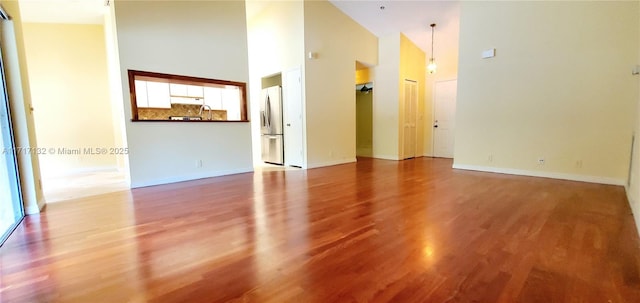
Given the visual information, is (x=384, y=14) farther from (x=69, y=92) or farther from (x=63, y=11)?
(x=69, y=92)

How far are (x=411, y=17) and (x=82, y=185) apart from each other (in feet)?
21.3

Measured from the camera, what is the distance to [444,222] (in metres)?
2.35

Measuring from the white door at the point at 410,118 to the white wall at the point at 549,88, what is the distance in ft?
5.56

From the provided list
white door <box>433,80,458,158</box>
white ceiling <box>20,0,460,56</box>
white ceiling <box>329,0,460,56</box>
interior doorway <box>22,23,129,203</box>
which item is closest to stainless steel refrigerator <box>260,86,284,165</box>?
white ceiling <box>20,0,460,56</box>

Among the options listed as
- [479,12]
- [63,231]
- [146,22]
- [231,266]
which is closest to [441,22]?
[479,12]

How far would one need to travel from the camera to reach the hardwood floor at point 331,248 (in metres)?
1.40

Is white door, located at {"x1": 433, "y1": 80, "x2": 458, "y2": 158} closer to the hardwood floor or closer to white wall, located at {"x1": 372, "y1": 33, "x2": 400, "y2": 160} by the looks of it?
white wall, located at {"x1": 372, "y1": 33, "x2": 400, "y2": 160}

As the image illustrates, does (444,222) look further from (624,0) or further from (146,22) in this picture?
(146,22)

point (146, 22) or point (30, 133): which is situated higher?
point (146, 22)

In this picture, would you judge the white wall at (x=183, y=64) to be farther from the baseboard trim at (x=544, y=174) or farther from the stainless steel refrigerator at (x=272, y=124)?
the baseboard trim at (x=544, y=174)

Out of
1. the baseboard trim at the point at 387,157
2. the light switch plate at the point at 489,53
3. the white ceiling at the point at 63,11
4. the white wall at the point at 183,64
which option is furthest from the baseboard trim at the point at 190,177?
the light switch plate at the point at 489,53

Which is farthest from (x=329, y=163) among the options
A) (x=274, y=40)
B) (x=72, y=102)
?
(x=72, y=102)

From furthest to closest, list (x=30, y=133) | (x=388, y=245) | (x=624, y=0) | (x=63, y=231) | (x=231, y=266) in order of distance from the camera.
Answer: (x=624, y=0), (x=30, y=133), (x=63, y=231), (x=388, y=245), (x=231, y=266)

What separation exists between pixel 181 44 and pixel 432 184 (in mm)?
4230
